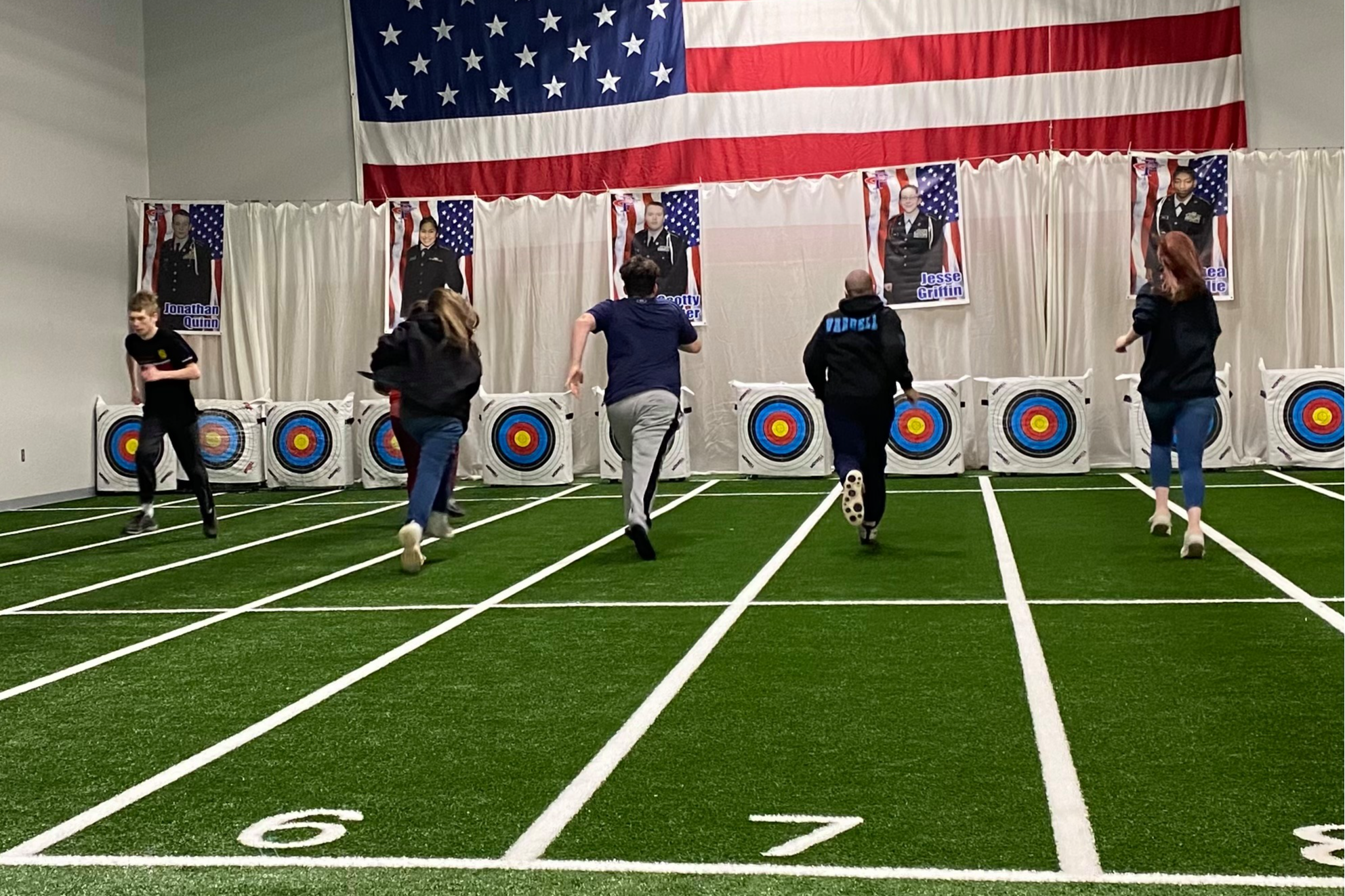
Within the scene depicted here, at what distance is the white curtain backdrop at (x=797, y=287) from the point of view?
12.9m

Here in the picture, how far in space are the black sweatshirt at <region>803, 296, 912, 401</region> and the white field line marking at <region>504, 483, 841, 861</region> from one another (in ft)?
4.76

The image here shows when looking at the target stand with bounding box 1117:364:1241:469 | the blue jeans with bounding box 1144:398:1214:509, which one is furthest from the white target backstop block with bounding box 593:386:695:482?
the blue jeans with bounding box 1144:398:1214:509

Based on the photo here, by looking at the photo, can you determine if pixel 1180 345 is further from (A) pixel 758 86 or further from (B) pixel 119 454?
(B) pixel 119 454

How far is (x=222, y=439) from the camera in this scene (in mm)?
14039

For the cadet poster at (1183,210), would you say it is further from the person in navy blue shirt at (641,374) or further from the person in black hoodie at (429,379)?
the person in black hoodie at (429,379)

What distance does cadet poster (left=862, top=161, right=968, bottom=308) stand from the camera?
13344 millimetres

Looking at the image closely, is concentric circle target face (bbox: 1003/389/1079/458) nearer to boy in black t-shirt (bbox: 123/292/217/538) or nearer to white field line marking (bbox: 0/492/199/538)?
boy in black t-shirt (bbox: 123/292/217/538)

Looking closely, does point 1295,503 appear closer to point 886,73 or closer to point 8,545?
point 886,73

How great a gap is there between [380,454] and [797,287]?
452cm

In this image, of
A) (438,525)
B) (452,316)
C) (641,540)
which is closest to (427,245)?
(438,525)

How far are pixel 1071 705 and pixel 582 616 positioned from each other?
A: 2445 mm

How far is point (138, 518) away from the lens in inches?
394

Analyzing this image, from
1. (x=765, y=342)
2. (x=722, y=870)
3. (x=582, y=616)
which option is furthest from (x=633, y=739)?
(x=765, y=342)

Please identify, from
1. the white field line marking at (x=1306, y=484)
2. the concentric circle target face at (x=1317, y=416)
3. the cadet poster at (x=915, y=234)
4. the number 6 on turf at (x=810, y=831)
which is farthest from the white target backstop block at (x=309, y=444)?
the number 6 on turf at (x=810, y=831)
